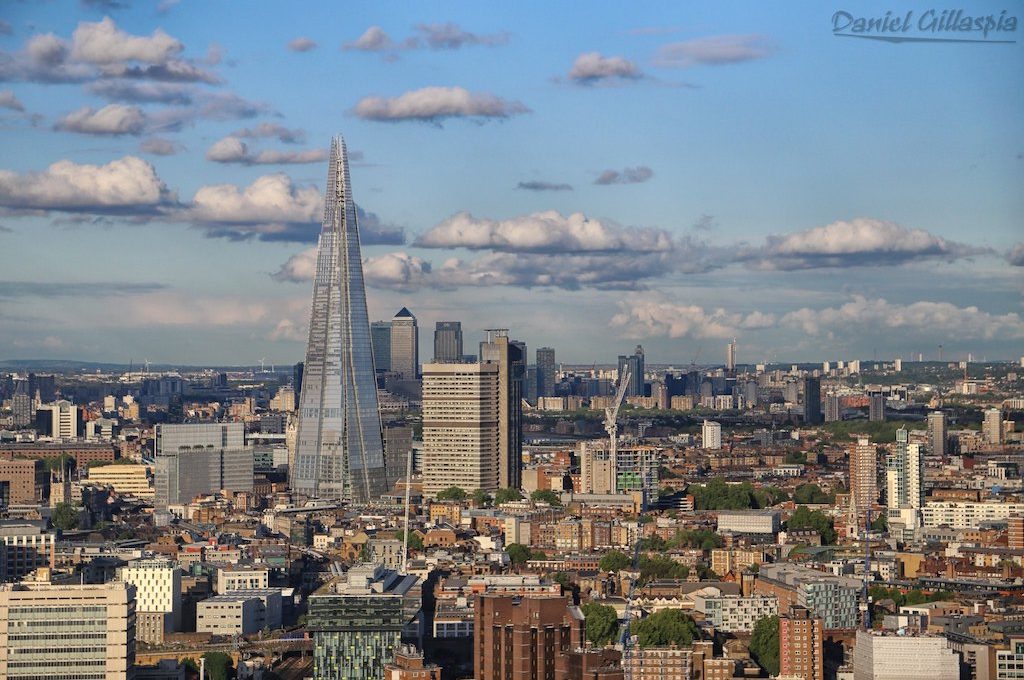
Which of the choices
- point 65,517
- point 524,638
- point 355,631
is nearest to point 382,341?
point 65,517

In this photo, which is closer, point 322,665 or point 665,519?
point 322,665

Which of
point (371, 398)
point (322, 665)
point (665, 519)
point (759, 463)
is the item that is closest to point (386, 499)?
point (371, 398)

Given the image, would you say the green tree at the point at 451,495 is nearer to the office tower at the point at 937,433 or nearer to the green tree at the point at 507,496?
the green tree at the point at 507,496

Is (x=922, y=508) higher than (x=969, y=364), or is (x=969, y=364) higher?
(x=969, y=364)

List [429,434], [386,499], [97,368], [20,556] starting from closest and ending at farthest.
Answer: [20,556], [386,499], [429,434], [97,368]

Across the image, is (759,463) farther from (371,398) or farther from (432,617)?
(432,617)

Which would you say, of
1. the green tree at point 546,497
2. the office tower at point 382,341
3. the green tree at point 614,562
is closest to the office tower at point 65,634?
the green tree at point 614,562

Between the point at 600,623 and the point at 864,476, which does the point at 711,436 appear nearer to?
the point at 864,476

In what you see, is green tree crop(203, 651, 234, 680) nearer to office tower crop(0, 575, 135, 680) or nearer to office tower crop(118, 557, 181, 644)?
office tower crop(0, 575, 135, 680)

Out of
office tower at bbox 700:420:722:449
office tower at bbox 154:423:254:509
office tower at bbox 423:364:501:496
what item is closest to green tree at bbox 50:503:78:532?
office tower at bbox 154:423:254:509
